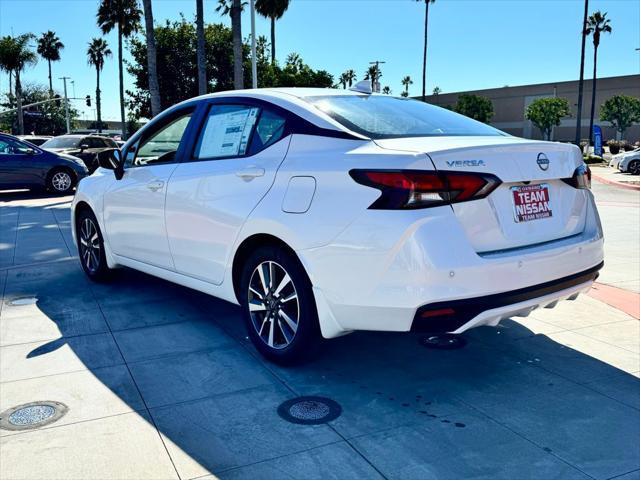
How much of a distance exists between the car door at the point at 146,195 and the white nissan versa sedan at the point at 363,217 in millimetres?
48

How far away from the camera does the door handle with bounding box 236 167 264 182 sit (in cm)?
389

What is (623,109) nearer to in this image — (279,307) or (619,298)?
(619,298)

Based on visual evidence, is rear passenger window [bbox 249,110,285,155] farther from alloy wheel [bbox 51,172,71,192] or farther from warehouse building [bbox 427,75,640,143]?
warehouse building [bbox 427,75,640,143]

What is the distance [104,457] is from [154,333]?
184cm

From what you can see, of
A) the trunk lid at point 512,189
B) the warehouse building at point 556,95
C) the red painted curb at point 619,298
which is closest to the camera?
the trunk lid at point 512,189

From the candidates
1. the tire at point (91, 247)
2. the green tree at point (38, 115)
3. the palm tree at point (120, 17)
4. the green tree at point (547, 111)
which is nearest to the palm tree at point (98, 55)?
the green tree at point (38, 115)

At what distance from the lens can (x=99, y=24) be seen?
4875 centimetres

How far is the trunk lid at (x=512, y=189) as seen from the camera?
3.22m

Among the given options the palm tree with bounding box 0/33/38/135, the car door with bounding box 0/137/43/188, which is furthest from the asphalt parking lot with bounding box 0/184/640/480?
the palm tree with bounding box 0/33/38/135

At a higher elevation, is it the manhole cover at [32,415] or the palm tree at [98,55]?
the palm tree at [98,55]

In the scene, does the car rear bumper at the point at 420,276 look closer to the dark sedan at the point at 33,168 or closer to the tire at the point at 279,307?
the tire at the point at 279,307

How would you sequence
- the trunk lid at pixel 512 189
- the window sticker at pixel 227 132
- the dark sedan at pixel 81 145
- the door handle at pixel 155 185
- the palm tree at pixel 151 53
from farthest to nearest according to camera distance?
the palm tree at pixel 151 53 < the dark sedan at pixel 81 145 < the door handle at pixel 155 185 < the window sticker at pixel 227 132 < the trunk lid at pixel 512 189

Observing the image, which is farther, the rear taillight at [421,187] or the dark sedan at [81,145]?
the dark sedan at [81,145]

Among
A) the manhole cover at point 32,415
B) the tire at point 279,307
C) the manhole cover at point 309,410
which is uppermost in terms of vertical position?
the tire at point 279,307
